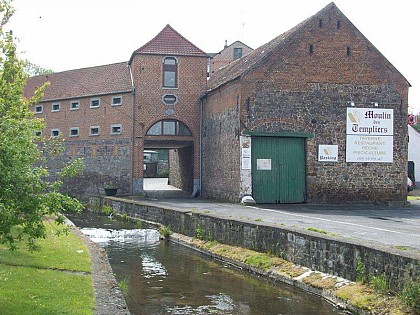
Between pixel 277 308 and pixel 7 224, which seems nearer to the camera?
pixel 7 224

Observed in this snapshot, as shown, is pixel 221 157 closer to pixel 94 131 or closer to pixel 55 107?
pixel 94 131

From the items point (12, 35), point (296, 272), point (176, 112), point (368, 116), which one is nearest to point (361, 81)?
point (368, 116)

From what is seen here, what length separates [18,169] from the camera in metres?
7.13

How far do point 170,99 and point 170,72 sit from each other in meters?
1.65

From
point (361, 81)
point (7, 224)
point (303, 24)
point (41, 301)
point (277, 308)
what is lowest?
point (277, 308)

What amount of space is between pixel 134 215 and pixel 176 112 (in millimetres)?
8902

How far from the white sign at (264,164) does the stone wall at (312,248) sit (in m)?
5.47

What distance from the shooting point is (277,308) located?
10.4 metres

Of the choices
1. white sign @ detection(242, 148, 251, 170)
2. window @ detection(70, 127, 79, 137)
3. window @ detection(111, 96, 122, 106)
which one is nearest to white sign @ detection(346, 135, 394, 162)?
white sign @ detection(242, 148, 251, 170)

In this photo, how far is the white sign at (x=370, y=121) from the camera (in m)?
26.2

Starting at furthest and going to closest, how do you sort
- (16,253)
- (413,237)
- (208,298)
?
(413,237) < (16,253) < (208,298)

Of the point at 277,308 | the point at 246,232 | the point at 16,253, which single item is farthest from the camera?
the point at 246,232

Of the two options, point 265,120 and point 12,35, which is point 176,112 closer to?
point 265,120

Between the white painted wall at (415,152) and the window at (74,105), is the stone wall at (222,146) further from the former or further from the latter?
the white painted wall at (415,152)
